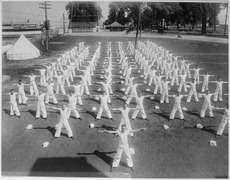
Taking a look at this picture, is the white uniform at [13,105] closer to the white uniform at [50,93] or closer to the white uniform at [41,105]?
the white uniform at [41,105]

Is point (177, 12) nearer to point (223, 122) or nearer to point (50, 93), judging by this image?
point (50, 93)

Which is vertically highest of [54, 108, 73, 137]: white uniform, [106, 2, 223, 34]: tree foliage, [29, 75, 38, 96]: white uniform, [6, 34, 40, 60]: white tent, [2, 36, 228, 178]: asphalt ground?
[106, 2, 223, 34]: tree foliage

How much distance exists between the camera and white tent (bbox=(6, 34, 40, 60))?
91.3ft

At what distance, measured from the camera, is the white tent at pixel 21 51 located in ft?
91.3

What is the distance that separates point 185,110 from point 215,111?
164 cm

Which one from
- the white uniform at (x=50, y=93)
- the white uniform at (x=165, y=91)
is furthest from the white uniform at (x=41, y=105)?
the white uniform at (x=165, y=91)

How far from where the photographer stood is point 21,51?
28078 millimetres

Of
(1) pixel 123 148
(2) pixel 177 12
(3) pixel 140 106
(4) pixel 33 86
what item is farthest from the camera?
(2) pixel 177 12

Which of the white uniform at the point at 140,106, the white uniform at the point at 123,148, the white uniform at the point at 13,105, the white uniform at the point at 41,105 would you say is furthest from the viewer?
the white uniform at the point at 13,105

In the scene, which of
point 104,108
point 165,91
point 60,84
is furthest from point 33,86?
point 165,91

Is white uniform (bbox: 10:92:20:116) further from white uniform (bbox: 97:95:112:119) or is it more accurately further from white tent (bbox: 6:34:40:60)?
white tent (bbox: 6:34:40:60)

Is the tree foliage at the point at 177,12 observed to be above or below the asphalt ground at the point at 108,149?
above

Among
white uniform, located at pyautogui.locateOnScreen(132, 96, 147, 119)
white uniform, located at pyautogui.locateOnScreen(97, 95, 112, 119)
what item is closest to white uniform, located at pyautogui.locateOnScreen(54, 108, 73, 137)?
white uniform, located at pyautogui.locateOnScreen(97, 95, 112, 119)

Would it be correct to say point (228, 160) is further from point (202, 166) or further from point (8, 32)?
point (8, 32)
